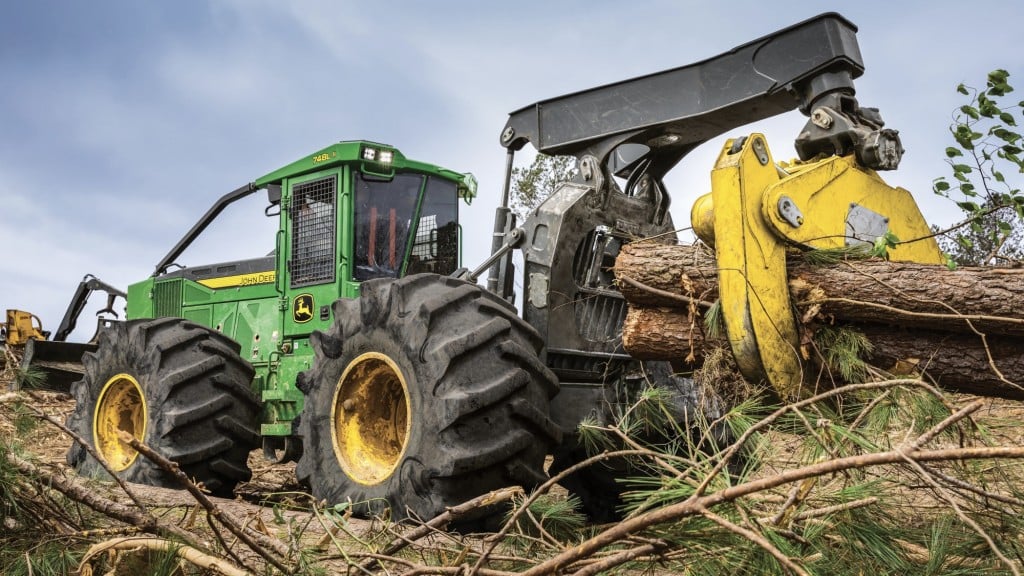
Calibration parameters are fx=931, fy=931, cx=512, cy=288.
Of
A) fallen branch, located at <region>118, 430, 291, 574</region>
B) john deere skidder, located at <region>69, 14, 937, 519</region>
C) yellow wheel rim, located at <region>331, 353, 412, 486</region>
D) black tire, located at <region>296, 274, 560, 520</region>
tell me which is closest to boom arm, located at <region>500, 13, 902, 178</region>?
john deere skidder, located at <region>69, 14, 937, 519</region>

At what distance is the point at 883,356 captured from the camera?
12.2 feet

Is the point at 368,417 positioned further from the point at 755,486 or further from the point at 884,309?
the point at 755,486

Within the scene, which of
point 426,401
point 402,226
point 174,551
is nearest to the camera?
A: point 174,551

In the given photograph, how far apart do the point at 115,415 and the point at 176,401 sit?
1.01m

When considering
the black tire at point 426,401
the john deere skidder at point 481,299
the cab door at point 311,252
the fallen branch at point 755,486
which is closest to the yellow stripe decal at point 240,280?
the john deere skidder at point 481,299

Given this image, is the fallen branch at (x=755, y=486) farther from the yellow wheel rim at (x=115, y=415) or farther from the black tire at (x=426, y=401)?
the yellow wheel rim at (x=115, y=415)

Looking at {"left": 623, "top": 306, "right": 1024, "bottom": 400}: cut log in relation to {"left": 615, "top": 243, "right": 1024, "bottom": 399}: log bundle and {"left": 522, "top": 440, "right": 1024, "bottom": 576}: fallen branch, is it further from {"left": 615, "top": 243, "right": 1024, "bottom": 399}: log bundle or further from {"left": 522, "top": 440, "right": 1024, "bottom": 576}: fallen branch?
{"left": 522, "top": 440, "right": 1024, "bottom": 576}: fallen branch

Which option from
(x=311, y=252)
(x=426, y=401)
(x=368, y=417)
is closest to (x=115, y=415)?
(x=311, y=252)

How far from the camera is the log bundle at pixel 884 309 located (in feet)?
11.3

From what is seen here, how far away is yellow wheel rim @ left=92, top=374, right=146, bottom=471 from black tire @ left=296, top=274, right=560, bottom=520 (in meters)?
2.39

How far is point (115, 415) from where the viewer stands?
670 cm

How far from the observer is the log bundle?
136 inches

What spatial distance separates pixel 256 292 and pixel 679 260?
437cm

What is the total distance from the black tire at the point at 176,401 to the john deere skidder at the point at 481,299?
0.05 feet
